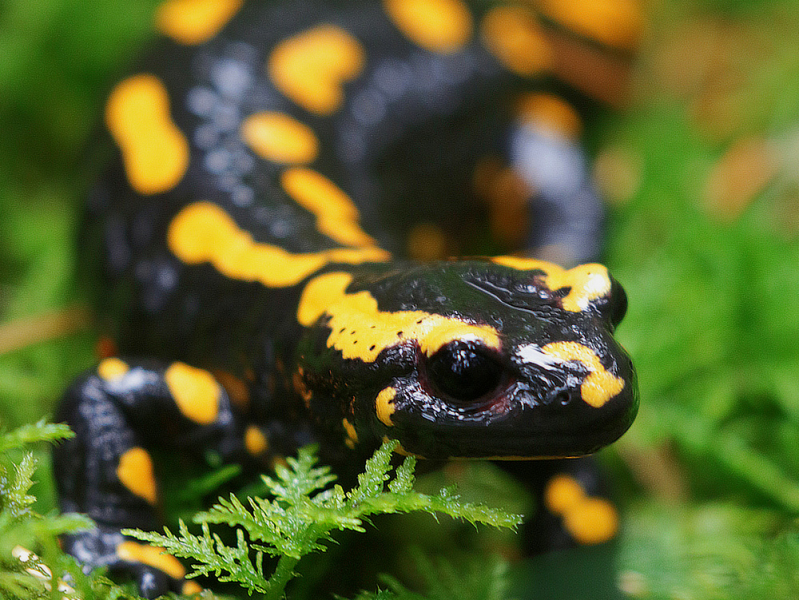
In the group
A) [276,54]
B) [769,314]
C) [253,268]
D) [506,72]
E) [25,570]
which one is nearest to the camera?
[25,570]

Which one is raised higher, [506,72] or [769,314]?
[506,72]

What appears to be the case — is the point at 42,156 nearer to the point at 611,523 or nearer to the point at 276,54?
the point at 276,54

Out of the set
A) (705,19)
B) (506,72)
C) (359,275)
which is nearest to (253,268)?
(359,275)

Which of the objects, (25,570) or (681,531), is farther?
(681,531)

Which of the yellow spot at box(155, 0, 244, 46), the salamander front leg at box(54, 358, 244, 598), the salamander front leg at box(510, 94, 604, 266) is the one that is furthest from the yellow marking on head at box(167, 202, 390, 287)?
the salamander front leg at box(510, 94, 604, 266)

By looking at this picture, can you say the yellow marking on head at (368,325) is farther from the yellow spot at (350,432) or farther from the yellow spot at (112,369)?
the yellow spot at (112,369)

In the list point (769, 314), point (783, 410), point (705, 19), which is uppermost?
point (705, 19)

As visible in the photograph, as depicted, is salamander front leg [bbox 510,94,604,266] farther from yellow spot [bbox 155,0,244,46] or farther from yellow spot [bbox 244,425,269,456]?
yellow spot [bbox 244,425,269,456]
